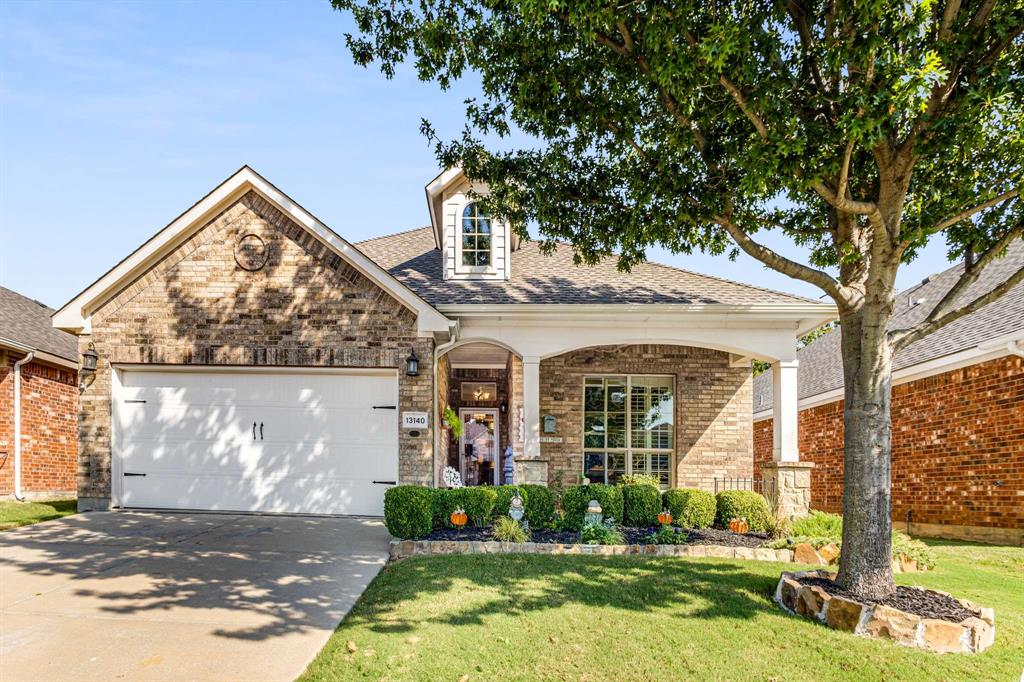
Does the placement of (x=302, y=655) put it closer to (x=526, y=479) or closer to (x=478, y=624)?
(x=478, y=624)

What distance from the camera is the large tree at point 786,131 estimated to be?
17.5 feet

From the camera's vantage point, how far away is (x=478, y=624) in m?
5.31

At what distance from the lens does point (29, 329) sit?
1422 cm

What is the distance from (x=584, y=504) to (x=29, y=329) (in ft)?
42.9

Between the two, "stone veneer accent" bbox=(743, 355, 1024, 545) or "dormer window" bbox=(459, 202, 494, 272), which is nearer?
"stone veneer accent" bbox=(743, 355, 1024, 545)

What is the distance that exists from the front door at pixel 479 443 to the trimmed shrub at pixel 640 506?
286 inches

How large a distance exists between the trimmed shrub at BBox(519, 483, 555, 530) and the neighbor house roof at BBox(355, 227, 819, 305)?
310cm

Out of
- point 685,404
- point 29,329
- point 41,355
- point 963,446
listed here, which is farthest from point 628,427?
point 29,329

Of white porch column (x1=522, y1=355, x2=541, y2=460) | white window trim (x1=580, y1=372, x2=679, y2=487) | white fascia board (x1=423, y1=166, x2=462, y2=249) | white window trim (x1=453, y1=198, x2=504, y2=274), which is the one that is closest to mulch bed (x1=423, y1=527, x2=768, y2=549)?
white porch column (x1=522, y1=355, x2=541, y2=460)


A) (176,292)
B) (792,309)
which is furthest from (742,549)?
(176,292)

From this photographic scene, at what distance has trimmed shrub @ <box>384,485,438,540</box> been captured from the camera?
26.1ft

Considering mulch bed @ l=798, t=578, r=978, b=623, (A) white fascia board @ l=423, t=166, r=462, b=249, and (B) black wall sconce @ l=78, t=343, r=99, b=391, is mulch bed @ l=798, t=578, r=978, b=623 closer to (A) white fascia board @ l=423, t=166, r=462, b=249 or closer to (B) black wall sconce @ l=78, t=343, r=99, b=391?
(A) white fascia board @ l=423, t=166, r=462, b=249

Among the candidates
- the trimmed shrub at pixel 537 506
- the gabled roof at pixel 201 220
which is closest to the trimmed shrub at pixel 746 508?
the trimmed shrub at pixel 537 506

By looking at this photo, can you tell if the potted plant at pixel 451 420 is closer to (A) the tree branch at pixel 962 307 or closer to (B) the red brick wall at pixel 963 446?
(A) the tree branch at pixel 962 307
